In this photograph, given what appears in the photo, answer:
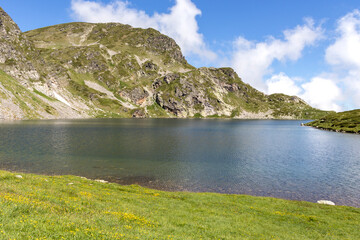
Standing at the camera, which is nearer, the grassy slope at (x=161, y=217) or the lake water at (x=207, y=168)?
the grassy slope at (x=161, y=217)

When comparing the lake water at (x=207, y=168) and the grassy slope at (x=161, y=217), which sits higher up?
the grassy slope at (x=161, y=217)

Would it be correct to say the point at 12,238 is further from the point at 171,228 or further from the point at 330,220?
the point at 330,220

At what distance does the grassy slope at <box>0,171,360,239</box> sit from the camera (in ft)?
42.0

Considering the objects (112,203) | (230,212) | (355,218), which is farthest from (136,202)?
(355,218)

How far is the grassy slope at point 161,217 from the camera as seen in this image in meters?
12.8

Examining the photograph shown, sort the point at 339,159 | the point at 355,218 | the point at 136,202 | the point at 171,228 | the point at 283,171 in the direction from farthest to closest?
the point at 339,159, the point at 283,171, the point at 355,218, the point at 136,202, the point at 171,228

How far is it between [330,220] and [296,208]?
15.0 feet

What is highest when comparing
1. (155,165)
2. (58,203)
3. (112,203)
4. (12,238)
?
(12,238)

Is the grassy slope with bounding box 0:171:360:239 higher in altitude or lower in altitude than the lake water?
higher

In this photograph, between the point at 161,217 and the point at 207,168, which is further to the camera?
the point at 207,168

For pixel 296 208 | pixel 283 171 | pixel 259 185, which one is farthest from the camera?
pixel 283 171

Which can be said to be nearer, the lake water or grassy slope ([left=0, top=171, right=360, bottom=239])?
grassy slope ([left=0, top=171, right=360, bottom=239])

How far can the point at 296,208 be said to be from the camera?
29078 millimetres

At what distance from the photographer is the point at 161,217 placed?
779 inches
